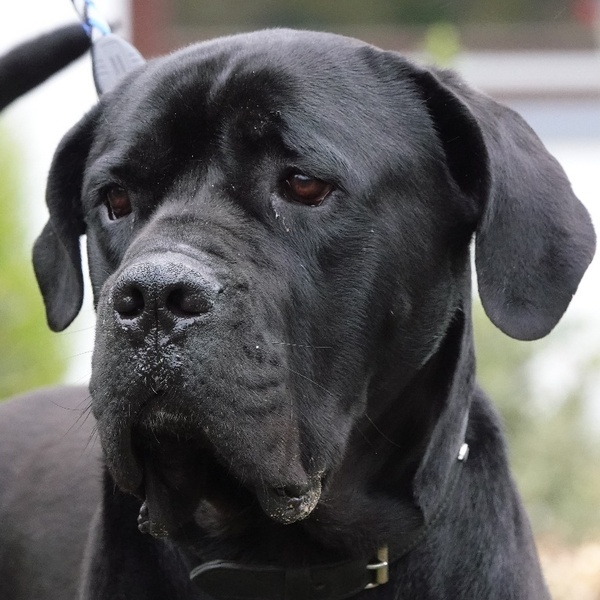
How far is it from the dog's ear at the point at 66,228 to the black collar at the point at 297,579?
3.01ft

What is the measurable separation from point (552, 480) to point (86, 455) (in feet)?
11.3

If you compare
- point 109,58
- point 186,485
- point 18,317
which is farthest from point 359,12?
point 186,485

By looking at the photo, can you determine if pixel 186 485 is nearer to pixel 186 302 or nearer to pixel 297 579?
pixel 297 579

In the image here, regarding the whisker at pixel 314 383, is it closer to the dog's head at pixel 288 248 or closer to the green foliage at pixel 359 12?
the dog's head at pixel 288 248

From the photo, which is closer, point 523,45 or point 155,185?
point 155,185

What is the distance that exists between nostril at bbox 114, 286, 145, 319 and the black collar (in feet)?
2.78

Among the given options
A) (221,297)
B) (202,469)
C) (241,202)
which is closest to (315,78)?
(241,202)

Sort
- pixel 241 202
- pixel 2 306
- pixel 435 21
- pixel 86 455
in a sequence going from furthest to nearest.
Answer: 1. pixel 435 21
2. pixel 2 306
3. pixel 86 455
4. pixel 241 202

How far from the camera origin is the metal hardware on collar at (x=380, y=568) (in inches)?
135

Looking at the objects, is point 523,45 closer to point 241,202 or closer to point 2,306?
point 2,306

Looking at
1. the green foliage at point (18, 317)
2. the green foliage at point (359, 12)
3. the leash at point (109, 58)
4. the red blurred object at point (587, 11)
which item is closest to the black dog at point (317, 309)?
the leash at point (109, 58)

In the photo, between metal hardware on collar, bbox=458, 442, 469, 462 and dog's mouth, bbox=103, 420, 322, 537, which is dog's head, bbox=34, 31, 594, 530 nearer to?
dog's mouth, bbox=103, 420, 322, 537

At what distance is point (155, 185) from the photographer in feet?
11.0

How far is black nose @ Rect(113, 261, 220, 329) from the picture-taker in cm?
282
